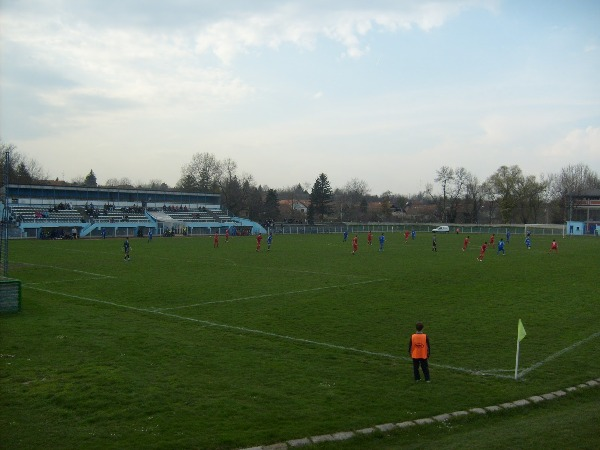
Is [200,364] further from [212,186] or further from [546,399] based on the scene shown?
[212,186]

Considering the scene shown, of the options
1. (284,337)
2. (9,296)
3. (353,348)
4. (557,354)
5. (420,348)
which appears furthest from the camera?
(9,296)

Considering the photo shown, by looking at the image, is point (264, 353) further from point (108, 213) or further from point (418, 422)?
point (108, 213)

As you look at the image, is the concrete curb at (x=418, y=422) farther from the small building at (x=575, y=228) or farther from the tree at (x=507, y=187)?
the tree at (x=507, y=187)

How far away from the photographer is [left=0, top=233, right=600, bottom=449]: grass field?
330 inches

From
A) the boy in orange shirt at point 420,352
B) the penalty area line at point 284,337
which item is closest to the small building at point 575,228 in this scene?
the penalty area line at point 284,337

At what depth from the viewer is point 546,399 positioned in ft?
32.2

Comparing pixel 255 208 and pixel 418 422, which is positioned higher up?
pixel 255 208

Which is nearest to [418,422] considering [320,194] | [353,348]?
[353,348]

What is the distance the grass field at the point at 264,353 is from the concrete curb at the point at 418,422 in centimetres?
20

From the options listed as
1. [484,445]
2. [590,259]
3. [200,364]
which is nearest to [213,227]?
Answer: [590,259]

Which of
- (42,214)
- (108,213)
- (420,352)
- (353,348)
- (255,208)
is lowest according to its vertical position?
(353,348)

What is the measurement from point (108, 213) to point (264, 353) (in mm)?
64273

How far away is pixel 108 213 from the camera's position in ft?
236

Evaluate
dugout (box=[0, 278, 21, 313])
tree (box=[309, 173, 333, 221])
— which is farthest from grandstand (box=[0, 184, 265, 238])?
dugout (box=[0, 278, 21, 313])
